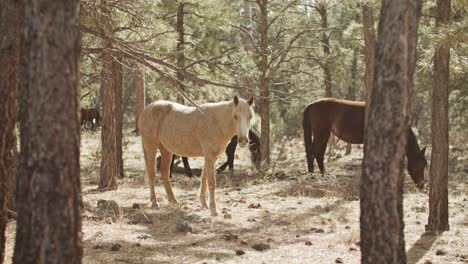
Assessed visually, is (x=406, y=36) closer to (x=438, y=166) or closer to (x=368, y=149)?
(x=368, y=149)

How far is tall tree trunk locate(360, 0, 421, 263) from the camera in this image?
148 inches

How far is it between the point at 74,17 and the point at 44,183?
1026mm

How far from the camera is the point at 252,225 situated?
812cm

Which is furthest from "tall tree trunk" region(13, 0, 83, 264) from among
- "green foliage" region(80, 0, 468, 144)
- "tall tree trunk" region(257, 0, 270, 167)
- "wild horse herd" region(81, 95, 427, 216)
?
"tall tree trunk" region(257, 0, 270, 167)

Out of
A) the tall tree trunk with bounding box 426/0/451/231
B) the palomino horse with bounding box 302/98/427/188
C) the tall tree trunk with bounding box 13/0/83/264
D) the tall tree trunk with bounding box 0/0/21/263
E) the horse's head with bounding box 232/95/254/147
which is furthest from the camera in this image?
the palomino horse with bounding box 302/98/427/188

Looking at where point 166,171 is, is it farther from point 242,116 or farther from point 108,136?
point 242,116

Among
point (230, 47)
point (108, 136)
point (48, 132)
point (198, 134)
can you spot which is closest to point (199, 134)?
point (198, 134)

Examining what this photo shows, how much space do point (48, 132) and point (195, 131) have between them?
6.14 meters

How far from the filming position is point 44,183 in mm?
3344

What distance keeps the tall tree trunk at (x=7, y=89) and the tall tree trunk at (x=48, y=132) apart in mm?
1134

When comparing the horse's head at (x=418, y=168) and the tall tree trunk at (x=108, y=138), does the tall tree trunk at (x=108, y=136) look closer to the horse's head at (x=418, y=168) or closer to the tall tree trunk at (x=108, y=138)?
the tall tree trunk at (x=108, y=138)

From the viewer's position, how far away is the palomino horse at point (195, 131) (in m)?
8.67

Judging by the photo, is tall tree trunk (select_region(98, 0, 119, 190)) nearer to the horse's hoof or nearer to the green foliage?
the green foliage

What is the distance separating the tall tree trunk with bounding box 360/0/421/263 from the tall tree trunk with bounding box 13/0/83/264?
198 centimetres
